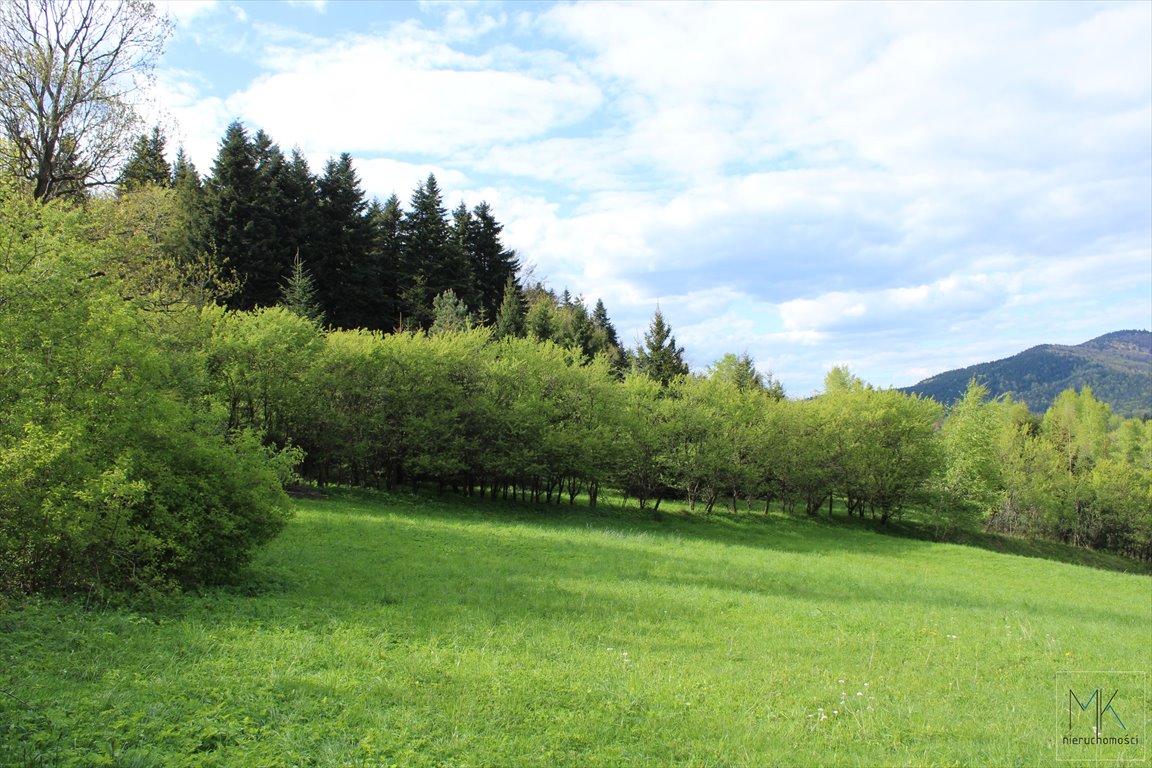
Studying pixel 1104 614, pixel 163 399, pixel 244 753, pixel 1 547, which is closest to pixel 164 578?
pixel 1 547

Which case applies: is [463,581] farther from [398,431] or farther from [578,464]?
[578,464]

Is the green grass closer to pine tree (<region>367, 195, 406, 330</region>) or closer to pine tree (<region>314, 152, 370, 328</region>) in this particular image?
pine tree (<region>314, 152, 370, 328</region>)

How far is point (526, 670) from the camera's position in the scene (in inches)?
319

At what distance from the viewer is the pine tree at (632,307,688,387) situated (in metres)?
51.8

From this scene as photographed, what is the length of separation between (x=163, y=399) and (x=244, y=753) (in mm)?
7564

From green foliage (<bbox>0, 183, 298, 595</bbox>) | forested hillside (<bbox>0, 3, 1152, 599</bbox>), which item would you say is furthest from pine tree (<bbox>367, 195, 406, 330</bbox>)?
green foliage (<bbox>0, 183, 298, 595</bbox>)

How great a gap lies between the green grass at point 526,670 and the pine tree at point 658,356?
35.1 meters

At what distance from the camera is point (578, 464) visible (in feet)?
112

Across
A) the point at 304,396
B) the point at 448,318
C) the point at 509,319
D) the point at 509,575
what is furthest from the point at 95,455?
the point at 509,319

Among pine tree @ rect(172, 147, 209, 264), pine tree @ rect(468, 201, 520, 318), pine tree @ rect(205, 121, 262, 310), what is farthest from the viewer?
pine tree @ rect(468, 201, 520, 318)

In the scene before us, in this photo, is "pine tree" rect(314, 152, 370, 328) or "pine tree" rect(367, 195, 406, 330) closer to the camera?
"pine tree" rect(314, 152, 370, 328)

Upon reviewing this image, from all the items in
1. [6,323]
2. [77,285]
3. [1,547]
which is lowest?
[1,547]

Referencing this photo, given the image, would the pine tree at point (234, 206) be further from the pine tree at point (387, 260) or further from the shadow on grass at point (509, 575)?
the shadow on grass at point (509, 575)

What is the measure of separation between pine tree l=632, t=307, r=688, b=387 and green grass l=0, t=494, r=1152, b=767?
35.1m
